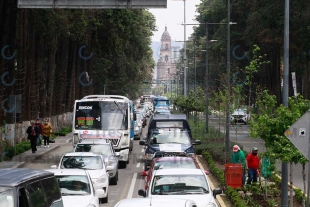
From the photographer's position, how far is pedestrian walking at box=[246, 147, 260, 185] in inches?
885

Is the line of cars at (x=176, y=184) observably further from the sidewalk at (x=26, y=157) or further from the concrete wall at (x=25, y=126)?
the concrete wall at (x=25, y=126)

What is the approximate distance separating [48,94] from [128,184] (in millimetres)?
30626

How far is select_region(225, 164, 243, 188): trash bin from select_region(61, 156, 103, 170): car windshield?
13.3 ft

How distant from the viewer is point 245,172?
24.0 m

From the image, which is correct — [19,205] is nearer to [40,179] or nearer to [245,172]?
[40,179]

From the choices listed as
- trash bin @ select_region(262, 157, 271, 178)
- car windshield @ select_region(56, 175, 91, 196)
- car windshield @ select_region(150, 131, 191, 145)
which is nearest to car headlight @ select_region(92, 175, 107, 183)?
car windshield @ select_region(56, 175, 91, 196)

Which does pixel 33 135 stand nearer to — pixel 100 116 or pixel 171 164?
pixel 100 116

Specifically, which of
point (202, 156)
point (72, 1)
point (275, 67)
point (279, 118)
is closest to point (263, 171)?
point (279, 118)

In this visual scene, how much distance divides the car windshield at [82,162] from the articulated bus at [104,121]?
9323 millimetres

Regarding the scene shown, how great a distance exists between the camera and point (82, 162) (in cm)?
2127

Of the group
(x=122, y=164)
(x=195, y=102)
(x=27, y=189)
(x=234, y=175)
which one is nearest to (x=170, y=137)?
(x=122, y=164)

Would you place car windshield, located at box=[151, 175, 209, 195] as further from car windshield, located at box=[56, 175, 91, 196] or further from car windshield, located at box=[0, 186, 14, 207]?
car windshield, located at box=[0, 186, 14, 207]

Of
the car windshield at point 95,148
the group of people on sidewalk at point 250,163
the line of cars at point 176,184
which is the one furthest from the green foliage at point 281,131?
the car windshield at point 95,148

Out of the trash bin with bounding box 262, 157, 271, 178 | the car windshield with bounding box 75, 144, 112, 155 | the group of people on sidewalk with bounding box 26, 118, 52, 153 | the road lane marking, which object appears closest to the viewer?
the trash bin with bounding box 262, 157, 271, 178
